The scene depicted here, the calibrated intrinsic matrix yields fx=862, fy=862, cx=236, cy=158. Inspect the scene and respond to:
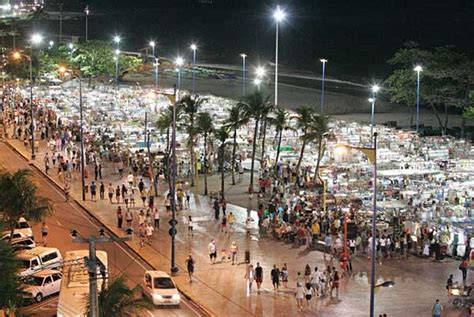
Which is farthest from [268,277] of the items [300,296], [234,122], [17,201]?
[234,122]

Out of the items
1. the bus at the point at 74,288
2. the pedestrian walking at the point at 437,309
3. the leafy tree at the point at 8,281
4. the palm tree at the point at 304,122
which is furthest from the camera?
the palm tree at the point at 304,122

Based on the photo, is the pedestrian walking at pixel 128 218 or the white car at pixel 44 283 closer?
the white car at pixel 44 283

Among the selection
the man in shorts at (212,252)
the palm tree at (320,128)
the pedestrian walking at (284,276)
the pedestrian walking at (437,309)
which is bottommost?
the pedestrian walking at (437,309)

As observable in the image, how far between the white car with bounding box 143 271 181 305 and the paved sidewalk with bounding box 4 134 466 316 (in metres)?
1.08

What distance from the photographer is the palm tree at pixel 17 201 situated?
3123 cm

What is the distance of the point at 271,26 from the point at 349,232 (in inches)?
5201

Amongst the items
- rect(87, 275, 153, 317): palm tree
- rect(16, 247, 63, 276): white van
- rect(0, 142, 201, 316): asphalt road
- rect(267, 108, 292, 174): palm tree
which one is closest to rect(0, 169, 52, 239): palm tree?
rect(16, 247, 63, 276): white van

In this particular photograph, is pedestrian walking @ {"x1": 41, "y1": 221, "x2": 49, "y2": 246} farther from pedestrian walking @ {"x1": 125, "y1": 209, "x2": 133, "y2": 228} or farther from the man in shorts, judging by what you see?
the man in shorts

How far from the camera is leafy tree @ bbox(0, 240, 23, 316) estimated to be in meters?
20.4

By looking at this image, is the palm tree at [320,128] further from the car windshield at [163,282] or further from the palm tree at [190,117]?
the car windshield at [163,282]

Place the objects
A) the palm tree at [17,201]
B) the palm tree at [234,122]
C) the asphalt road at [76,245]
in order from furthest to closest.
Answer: the palm tree at [234,122] < the palm tree at [17,201] < the asphalt road at [76,245]

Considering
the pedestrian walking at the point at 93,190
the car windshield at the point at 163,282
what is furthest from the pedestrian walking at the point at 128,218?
the car windshield at the point at 163,282

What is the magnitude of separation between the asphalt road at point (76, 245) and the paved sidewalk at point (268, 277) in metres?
0.64

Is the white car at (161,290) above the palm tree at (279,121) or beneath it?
beneath
